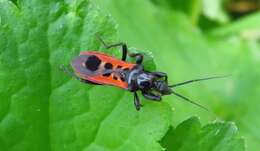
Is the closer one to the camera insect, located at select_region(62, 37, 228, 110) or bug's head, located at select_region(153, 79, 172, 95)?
insect, located at select_region(62, 37, 228, 110)

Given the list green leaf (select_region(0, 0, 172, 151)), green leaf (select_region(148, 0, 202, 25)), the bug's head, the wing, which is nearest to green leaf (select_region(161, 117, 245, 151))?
green leaf (select_region(0, 0, 172, 151))

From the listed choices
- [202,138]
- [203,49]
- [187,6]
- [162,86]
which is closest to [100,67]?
[162,86]

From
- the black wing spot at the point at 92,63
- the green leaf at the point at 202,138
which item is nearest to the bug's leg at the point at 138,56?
the black wing spot at the point at 92,63

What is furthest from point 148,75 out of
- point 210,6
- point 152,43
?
point 210,6

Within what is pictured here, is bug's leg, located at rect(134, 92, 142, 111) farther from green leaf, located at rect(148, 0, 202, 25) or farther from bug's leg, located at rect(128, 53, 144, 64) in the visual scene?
green leaf, located at rect(148, 0, 202, 25)

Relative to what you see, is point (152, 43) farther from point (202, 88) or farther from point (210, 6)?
point (210, 6)

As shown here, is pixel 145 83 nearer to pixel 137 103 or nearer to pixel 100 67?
pixel 100 67
